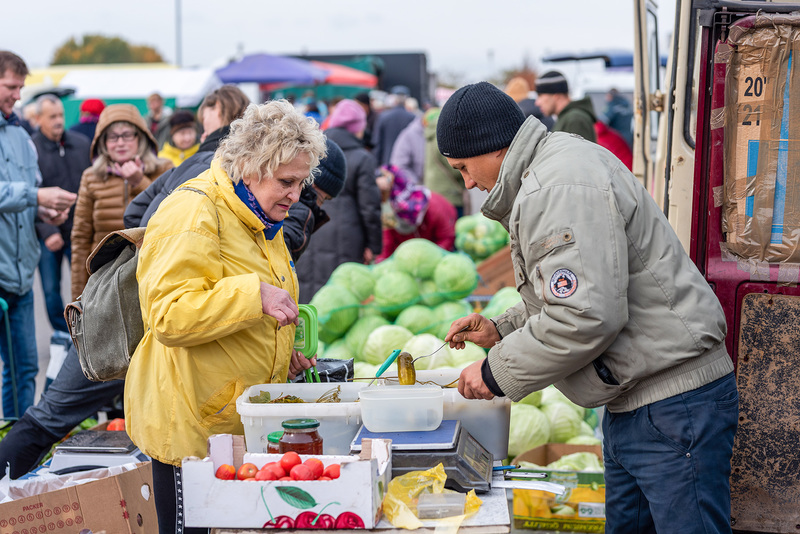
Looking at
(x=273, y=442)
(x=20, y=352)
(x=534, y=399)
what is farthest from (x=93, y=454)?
(x=534, y=399)

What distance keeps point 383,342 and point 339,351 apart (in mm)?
417

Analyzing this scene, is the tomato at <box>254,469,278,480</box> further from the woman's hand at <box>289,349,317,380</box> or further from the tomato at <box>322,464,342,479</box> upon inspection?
the woman's hand at <box>289,349,317,380</box>

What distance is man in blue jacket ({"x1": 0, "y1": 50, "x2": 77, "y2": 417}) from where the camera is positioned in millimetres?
4500

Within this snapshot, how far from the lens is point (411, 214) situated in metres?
7.02

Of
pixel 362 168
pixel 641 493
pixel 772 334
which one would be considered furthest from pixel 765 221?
pixel 362 168

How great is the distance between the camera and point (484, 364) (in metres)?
2.28

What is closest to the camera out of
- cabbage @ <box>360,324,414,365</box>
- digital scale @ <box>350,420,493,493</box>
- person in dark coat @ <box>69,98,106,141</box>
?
digital scale @ <box>350,420,493,493</box>

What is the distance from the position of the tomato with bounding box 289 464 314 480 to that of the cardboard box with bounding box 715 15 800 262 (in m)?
1.64

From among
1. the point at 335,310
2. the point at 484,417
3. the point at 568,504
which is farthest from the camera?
the point at 335,310

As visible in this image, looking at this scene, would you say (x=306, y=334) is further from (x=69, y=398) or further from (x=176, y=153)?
(x=176, y=153)

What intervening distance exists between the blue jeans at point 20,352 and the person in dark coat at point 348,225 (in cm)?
199

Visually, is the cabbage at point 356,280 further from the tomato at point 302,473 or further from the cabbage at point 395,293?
the tomato at point 302,473

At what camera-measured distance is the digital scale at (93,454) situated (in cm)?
351

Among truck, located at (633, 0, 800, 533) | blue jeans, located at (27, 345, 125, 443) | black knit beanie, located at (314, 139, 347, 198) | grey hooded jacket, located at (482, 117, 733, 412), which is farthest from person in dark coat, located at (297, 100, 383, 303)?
grey hooded jacket, located at (482, 117, 733, 412)
